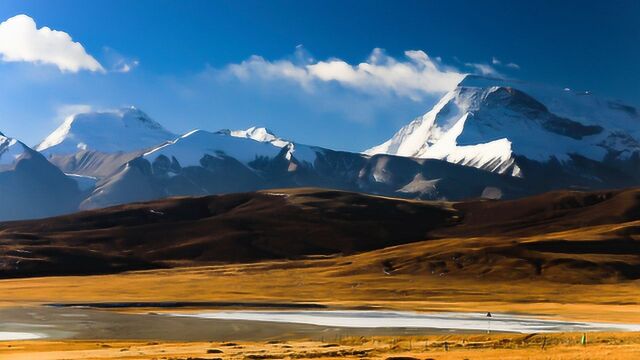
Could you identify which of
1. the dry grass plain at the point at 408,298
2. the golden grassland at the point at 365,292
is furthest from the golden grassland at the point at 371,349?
the golden grassland at the point at 365,292

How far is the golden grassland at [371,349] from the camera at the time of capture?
56406mm

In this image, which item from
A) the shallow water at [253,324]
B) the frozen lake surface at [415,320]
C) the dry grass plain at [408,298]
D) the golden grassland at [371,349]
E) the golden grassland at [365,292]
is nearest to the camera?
the golden grassland at [371,349]

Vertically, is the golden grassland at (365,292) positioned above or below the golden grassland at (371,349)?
above

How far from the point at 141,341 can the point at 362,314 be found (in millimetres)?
40927

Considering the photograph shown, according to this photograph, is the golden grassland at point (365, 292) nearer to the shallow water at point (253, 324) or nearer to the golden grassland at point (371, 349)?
the shallow water at point (253, 324)

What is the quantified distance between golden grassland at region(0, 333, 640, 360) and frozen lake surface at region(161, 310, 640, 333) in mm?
15942

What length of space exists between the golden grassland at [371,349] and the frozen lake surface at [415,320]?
628 inches

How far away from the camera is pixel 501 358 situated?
5259 cm

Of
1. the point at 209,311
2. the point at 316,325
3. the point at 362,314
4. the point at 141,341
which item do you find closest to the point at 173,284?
the point at 209,311

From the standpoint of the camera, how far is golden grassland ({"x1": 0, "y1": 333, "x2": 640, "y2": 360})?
185 ft

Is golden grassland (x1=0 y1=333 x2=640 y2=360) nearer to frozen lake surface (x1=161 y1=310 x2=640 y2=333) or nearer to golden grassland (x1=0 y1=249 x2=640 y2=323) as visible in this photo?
frozen lake surface (x1=161 y1=310 x2=640 y2=333)

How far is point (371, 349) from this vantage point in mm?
64688

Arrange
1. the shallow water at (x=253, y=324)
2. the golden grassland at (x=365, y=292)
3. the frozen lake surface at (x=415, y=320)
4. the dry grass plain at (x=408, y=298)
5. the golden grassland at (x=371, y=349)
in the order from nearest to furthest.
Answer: the golden grassland at (x=371, y=349) < the dry grass plain at (x=408, y=298) < the shallow water at (x=253, y=324) < the frozen lake surface at (x=415, y=320) < the golden grassland at (x=365, y=292)

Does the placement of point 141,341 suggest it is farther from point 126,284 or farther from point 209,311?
point 126,284
